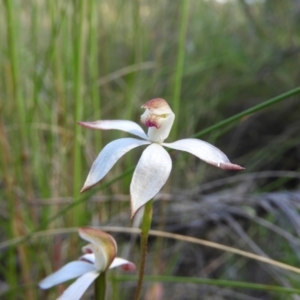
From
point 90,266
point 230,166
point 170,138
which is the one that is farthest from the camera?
point 170,138

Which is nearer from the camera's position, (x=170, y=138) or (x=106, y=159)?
(x=106, y=159)

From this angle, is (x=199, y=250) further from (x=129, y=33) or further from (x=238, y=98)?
(x=129, y=33)

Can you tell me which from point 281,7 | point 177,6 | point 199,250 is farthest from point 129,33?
point 199,250

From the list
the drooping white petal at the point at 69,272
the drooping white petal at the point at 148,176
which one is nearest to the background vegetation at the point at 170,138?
the drooping white petal at the point at 69,272

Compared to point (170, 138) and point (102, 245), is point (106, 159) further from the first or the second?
point (170, 138)

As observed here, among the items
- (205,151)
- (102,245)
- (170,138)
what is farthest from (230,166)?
(170,138)

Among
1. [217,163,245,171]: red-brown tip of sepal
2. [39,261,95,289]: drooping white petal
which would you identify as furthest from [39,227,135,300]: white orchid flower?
[217,163,245,171]: red-brown tip of sepal

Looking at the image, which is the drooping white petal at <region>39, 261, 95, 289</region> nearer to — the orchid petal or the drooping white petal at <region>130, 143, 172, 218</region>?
the orchid petal
